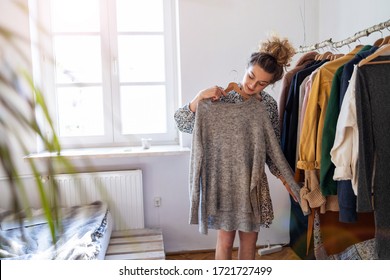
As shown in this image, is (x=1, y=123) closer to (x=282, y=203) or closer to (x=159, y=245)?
(x=159, y=245)

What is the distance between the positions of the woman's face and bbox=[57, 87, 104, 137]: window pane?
20.5 inches

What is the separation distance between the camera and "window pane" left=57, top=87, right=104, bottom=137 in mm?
511

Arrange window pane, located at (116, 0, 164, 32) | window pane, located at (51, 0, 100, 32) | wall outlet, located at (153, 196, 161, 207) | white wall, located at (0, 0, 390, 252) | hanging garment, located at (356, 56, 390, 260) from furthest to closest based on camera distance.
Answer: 1. wall outlet, located at (153, 196, 161, 207)
2. white wall, located at (0, 0, 390, 252)
3. window pane, located at (116, 0, 164, 32)
4. hanging garment, located at (356, 56, 390, 260)
5. window pane, located at (51, 0, 100, 32)

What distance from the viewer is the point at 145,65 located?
1752 mm

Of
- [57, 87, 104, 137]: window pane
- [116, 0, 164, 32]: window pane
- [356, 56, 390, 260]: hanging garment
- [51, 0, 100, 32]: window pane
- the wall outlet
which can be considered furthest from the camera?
the wall outlet

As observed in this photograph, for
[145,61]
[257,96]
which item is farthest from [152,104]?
[257,96]

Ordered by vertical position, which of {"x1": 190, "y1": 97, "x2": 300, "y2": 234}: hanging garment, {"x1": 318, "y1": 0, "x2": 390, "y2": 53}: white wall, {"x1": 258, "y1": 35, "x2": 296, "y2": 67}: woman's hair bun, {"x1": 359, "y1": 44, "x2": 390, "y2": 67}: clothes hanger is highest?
{"x1": 318, "y1": 0, "x2": 390, "y2": 53}: white wall

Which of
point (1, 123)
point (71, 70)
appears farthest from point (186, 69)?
point (1, 123)

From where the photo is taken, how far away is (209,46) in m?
1.78

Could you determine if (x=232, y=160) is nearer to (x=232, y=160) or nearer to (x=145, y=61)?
(x=232, y=160)

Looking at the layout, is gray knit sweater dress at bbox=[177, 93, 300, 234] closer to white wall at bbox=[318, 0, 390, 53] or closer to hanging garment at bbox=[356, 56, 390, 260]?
hanging garment at bbox=[356, 56, 390, 260]

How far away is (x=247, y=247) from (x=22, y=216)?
3.13ft

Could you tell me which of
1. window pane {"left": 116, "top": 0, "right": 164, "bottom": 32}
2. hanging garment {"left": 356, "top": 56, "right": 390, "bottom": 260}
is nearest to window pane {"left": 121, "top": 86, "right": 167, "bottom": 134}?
window pane {"left": 116, "top": 0, "right": 164, "bottom": 32}

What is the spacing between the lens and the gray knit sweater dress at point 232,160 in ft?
3.42
